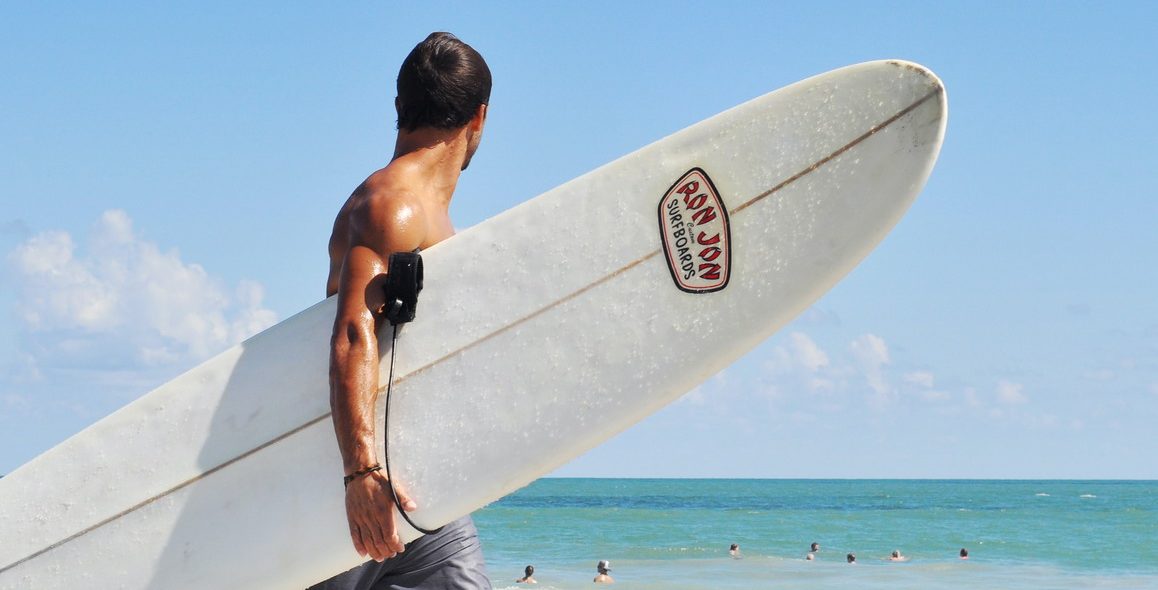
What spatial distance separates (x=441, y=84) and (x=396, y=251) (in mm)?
372

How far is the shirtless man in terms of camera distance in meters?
2.18

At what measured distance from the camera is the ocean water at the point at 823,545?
1766cm

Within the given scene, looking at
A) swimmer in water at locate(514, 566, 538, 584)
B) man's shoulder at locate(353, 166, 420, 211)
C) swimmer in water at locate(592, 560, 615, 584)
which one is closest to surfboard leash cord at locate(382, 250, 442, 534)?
man's shoulder at locate(353, 166, 420, 211)

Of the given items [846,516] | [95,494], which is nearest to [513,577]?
[95,494]

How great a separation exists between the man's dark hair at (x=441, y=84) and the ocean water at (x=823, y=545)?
13215mm

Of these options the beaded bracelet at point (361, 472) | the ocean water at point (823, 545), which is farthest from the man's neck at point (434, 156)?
the ocean water at point (823, 545)

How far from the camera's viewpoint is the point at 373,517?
2.20 m

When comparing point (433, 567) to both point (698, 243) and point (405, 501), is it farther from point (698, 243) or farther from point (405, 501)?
point (698, 243)

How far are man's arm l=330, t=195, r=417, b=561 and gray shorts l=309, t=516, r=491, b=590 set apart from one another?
0.39 ft

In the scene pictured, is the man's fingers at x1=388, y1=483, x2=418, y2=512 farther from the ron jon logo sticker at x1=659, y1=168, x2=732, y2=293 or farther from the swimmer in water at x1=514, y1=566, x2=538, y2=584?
the swimmer in water at x1=514, y1=566, x2=538, y2=584

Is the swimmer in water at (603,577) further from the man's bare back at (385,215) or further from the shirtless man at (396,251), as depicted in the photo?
the man's bare back at (385,215)

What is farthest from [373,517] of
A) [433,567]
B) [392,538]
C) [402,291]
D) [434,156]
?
[434,156]

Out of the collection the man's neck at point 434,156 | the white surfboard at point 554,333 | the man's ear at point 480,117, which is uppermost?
the man's ear at point 480,117

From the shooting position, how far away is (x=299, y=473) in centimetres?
249
